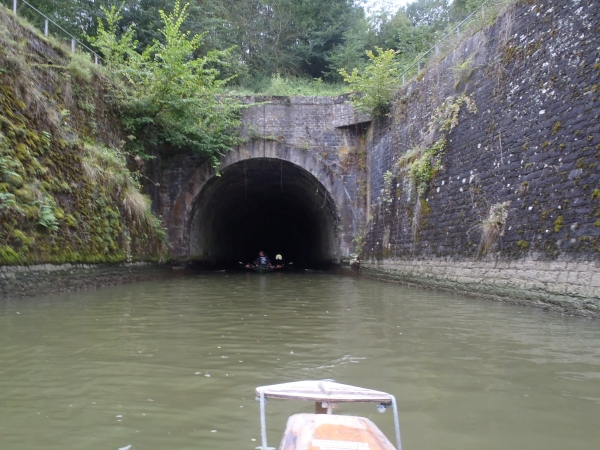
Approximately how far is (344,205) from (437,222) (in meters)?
6.24

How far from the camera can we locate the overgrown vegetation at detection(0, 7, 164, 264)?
839 centimetres

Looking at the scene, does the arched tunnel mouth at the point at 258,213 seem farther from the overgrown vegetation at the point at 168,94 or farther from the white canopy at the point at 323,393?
the white canopy at the point at 323,393

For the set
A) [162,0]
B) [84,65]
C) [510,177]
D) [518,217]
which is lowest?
[518,217]

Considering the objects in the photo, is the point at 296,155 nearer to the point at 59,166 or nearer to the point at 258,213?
the point at 59,166

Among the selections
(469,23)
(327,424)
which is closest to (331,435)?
(327,424)

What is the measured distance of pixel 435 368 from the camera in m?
4.18

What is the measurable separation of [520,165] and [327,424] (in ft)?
25.5

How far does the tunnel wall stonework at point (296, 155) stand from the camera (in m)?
17.6

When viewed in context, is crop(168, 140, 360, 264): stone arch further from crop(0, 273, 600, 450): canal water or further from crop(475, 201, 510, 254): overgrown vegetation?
crop(0, 273, 600, 450): canal water

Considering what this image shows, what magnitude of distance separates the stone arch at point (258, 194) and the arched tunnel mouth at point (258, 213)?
0.04 meters

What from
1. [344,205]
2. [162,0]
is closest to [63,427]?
[344,205]

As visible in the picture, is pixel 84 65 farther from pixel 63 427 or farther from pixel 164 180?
pixel 63 427

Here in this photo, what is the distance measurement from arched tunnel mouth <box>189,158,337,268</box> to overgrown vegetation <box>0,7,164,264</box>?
493 cm

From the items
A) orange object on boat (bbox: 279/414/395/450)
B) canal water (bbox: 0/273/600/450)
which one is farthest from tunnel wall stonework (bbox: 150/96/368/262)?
orange object on boat (bbox: 279/414/395/450)
